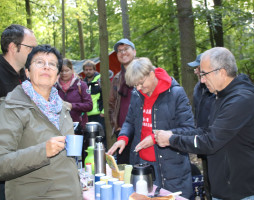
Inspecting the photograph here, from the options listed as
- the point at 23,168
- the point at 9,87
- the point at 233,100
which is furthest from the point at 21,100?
the point at 233,100

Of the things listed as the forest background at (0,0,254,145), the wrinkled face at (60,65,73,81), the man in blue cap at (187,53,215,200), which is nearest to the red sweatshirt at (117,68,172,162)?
the man in blue cap at (187,53,215,200)

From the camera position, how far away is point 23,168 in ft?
5.45

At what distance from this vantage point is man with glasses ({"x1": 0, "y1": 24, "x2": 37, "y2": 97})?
8.63ft

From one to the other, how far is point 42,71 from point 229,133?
4.87ft

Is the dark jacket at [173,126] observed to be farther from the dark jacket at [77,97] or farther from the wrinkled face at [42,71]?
the dark jacket at [77,97]

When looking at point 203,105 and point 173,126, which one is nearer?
point 173,126

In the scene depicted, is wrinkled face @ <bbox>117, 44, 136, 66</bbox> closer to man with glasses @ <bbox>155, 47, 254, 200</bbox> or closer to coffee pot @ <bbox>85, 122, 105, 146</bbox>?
coffee pot @ <bbox>85, 122, 105, 146</bbox>

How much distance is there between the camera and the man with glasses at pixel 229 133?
215 centimetres

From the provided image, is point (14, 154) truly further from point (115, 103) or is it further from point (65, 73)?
point (65, 73)

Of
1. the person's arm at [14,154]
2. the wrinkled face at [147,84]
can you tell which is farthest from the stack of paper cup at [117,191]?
the wrinkled face at [147,84]

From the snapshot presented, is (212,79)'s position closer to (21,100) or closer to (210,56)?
(210,56)

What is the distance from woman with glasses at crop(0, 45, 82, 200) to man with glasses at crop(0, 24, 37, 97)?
56 centimetres

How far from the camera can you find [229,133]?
216 centimetres

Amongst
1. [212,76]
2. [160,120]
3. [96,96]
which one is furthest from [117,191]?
[96,96]
